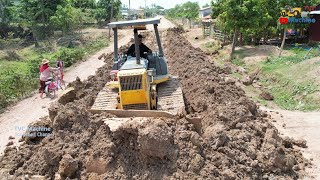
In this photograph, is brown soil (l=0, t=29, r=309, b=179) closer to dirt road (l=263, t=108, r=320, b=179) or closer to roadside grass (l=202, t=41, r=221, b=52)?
dirt road (l=263, t=108, r=320, b=179)

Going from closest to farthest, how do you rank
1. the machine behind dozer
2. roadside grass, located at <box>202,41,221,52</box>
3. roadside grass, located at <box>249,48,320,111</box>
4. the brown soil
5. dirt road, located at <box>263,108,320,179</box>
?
the brown soil → the machine behind dozer → dirt road, located at <box>263,108,320,179</box> → roadside grass, located at <box>249,48,320,111</box> → roadside grass, located at <box>202,41,221,52</box>

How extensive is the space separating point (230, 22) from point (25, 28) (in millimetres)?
26013

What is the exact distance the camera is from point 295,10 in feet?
82.1

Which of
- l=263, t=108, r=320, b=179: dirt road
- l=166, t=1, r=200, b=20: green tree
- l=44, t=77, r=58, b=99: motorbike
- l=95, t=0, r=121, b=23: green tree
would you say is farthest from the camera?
l=166, t=1, r=200, b=20: green tree

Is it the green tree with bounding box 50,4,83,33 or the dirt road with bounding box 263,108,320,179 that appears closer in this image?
the dirt road with bounding box 263,108,320,179

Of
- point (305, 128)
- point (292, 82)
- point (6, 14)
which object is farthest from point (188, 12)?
point (305, 128)

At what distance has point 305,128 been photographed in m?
10.3

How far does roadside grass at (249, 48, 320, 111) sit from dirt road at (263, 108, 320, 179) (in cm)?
102

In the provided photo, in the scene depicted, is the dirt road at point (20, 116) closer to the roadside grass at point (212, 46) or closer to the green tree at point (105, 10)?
the roadside grass at point (212, 46)

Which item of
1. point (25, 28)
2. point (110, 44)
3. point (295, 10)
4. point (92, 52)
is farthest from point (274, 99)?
point (25, 28)

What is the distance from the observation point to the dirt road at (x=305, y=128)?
8.12m

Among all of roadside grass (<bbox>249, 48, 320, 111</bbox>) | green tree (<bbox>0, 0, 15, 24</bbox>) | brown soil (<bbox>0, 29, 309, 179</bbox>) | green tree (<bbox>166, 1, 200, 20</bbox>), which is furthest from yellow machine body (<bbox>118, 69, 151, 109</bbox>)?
green tree (<bbox>166, 1, 200, 20</bbox>)

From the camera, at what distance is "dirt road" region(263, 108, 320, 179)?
8117 millimetres

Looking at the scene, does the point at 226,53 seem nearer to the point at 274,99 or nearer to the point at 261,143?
the point at 274,99
